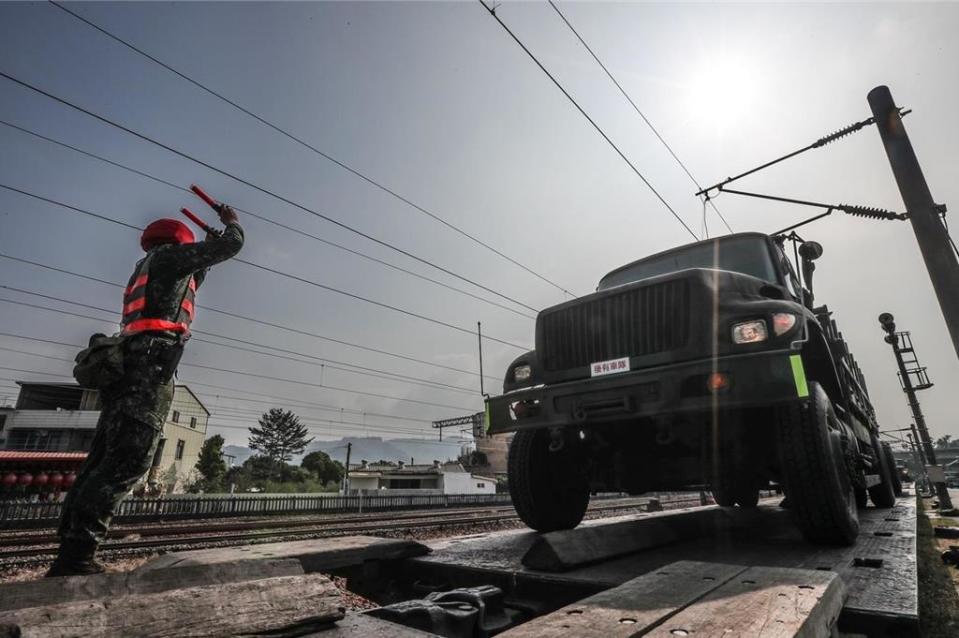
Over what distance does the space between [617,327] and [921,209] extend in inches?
122

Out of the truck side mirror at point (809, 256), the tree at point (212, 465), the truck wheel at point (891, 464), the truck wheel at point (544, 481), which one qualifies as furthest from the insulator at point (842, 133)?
the tree at point (212, 465)

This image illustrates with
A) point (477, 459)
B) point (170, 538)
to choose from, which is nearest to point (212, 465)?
point (477, 459)

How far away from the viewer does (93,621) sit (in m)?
1.01

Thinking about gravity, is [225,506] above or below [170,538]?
above

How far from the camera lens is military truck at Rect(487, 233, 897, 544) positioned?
8.61 feet

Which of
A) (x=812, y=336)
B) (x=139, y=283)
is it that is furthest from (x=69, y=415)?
(x=812, y=336)

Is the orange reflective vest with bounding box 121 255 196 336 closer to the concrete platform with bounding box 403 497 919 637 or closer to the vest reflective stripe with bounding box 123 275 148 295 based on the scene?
the vest reflective stripe with bounding box 123 275 148 295

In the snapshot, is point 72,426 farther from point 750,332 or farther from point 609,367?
point 750,332

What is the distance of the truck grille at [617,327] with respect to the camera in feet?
10.1

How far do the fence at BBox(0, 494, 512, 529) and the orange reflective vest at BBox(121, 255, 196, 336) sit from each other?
924 cm

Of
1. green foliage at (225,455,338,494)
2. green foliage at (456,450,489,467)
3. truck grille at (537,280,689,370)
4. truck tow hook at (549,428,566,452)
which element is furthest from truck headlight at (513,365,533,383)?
green foliage at (456,450,489,467)

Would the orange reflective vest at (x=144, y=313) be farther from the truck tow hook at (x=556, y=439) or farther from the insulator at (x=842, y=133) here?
the insulator at (x=842, y=133)

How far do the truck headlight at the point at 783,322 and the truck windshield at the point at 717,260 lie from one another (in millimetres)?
1240

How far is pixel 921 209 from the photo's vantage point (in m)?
4.02
